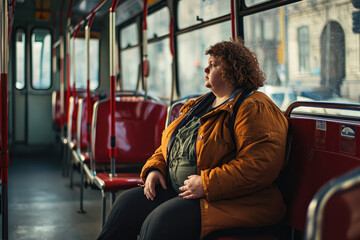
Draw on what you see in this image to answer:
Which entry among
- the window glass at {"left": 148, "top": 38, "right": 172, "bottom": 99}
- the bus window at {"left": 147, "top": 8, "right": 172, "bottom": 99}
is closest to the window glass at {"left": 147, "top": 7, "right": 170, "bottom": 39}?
the bus window at {"left": 147, "top": 8, "right": 172, "bottom": 99}

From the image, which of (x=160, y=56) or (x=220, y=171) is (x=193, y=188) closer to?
(x=220, y=171)

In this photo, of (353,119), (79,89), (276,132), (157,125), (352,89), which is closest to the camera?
(276,132)

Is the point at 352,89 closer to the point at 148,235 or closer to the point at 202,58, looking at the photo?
the point at 148,235

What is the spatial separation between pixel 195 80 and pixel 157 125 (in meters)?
1.26

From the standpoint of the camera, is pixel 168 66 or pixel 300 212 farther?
pixel 168 66

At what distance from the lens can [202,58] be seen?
15.0ft

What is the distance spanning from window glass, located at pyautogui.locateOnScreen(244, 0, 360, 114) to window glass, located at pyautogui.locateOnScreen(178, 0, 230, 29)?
2.10ft

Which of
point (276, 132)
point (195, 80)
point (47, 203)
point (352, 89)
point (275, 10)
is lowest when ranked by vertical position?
point (47, 203)

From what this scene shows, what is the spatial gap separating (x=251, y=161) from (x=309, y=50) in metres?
1.28

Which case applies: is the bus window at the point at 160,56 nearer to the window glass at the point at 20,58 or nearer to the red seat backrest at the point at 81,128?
the red seat backrest at the point at 81,128

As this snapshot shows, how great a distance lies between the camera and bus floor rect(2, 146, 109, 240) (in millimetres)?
3482

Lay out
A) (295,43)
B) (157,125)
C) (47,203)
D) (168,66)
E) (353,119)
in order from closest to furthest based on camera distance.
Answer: (353,119), (295,43), (157,125), (47,203), (168,66)

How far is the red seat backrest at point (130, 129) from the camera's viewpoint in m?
3.57

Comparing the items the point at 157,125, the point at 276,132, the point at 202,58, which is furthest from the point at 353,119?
the point at 202,58
